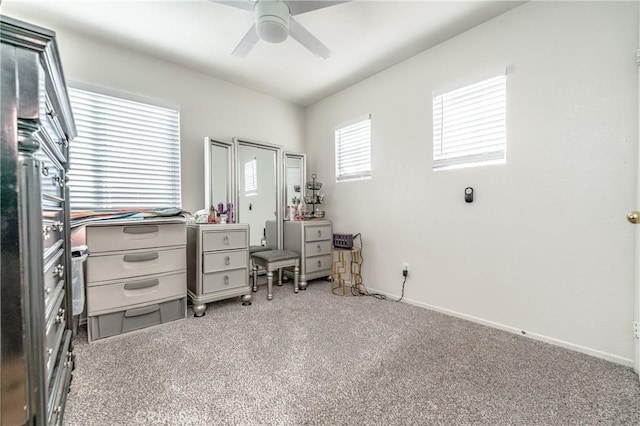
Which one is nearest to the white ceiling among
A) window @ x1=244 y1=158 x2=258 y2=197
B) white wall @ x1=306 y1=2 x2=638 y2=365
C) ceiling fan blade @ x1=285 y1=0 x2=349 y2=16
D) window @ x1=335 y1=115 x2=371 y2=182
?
white wall @ x1=306 y1=2 x2=638 y2=365

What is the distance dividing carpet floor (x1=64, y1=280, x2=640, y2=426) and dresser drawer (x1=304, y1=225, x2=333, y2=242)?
3.81 ft

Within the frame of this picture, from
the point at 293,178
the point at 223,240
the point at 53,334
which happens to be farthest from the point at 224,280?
the point at 293,178

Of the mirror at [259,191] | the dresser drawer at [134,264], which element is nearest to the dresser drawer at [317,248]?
the mirror at [259,191]

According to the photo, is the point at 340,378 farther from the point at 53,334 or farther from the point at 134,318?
the point at 134,318

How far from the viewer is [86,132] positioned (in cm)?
224

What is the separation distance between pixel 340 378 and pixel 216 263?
1507mm

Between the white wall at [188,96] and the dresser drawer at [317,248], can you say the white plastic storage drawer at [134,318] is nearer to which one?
the white wall at [188,96]

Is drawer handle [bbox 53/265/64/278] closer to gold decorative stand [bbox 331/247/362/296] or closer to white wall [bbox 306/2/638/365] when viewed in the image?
gold decorative stand [bbox 331/247/362/296]

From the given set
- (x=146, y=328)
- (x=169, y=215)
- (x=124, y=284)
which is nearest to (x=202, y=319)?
(x=146, y=328)

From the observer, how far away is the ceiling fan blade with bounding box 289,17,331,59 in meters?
1.75

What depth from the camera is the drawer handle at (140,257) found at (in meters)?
1.97

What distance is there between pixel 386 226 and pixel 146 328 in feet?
7.68

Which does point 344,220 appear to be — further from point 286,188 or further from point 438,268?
point 438,268

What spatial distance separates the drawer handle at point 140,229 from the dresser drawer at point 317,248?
61.7 inches
